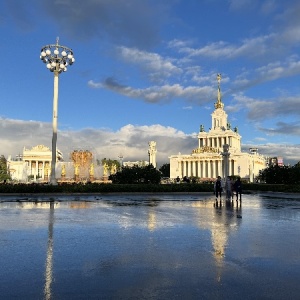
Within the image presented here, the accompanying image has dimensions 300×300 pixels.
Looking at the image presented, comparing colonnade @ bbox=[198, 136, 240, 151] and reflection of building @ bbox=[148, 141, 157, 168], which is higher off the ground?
colonnade @ bbox=[198, 136, 240, 151]

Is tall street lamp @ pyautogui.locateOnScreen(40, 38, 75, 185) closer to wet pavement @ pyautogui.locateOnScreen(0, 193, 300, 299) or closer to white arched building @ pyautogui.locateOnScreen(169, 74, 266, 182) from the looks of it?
wet pavement @ pyautogui.locateOnScreen(0, 193, 300, 299)

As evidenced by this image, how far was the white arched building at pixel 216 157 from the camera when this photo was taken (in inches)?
5468

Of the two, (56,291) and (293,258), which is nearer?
(56,291)

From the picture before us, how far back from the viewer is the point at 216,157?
14050cm

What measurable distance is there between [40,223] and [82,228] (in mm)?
2083

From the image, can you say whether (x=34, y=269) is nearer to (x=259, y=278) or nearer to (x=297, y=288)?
(x=259, y=278)

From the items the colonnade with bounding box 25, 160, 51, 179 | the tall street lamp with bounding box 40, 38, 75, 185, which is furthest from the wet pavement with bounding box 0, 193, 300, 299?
the colonnade with bounding box 25, 160, 51, 179

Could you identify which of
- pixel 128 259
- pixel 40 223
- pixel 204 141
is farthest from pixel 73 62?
pixel 204 141

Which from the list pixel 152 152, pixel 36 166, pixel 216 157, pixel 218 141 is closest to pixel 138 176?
pixel 152 152

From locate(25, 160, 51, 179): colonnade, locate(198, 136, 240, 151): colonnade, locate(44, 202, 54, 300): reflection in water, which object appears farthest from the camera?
locate(198, 136, 240, 151): colonnade

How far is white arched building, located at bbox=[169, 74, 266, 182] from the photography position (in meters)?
139

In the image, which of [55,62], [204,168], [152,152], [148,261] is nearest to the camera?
[148,261]

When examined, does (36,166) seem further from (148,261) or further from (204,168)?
(148,261)

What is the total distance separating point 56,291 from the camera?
567 cm
